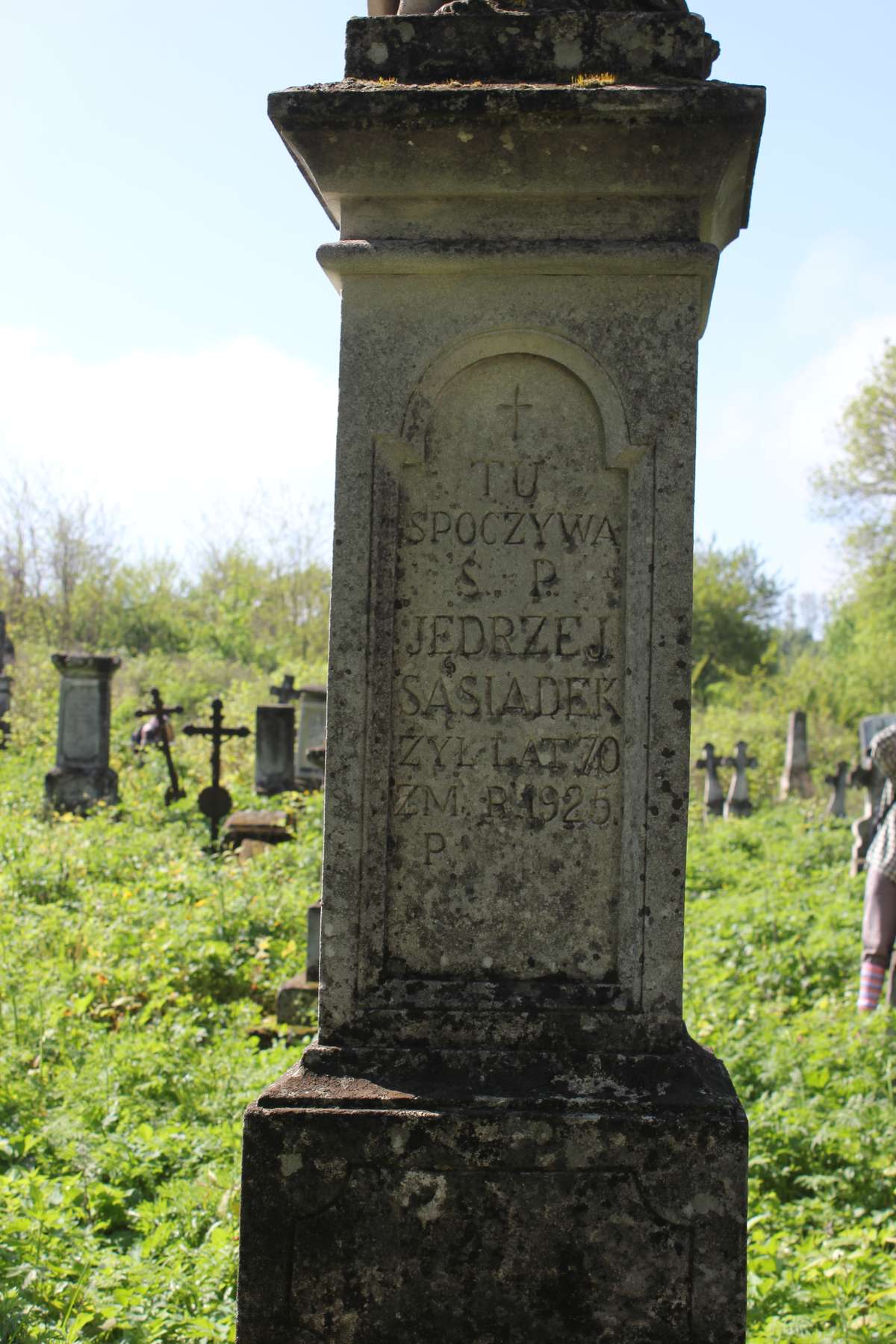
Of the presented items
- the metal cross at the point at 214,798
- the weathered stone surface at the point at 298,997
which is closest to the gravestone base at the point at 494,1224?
the weathered stone surface at the point at 298,997

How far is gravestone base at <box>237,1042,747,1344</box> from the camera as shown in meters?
2.36

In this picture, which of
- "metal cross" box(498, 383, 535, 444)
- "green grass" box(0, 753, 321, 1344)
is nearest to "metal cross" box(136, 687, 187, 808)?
"green grass" box(0, 753, 321, 1344)

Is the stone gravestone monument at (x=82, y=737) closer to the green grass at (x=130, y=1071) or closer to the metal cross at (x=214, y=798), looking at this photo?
the metal cross at (x=214, y=798)

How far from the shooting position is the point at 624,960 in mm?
2541

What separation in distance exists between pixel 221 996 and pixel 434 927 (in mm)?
3668

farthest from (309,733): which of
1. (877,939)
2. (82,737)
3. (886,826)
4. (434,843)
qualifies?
(434,843)

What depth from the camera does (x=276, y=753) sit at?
12.7 meters

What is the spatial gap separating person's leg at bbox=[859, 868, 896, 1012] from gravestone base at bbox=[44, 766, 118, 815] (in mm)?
8310

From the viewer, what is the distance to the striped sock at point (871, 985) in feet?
18.3

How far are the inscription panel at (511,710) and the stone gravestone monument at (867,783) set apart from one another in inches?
178

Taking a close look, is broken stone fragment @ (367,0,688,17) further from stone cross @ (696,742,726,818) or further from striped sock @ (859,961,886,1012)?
stone cross @ (696,742,726,818)

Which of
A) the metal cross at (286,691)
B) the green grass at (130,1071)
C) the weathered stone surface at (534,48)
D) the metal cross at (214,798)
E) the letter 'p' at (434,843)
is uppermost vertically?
the weathered stone surface at (534,48)

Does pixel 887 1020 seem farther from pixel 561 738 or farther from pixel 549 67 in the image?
pixel 549 67

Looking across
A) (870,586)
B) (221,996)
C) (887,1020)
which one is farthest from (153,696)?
(870,586)
